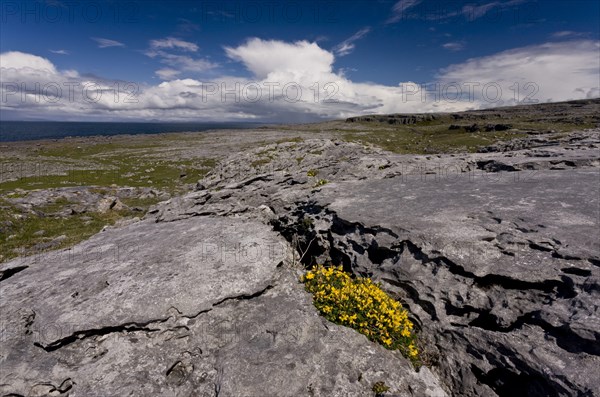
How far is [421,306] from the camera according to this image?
948 cm

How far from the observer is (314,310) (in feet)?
30.5

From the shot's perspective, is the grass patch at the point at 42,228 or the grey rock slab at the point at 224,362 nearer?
the grey rock slab at the point at 224,362

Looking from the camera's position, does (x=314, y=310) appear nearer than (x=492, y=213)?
Yes

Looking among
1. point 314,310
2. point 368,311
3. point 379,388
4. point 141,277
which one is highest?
point 141,277

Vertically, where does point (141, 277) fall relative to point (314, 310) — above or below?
above

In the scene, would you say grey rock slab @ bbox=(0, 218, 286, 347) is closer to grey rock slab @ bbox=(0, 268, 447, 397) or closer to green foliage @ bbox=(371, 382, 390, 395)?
grey rock slab @ bbox=(0, 268, 447, 397)

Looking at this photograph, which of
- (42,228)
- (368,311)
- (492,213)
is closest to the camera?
(368,311)

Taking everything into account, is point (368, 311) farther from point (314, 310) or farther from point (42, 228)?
point (42, 228)

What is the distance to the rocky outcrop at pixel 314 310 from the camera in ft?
24.3

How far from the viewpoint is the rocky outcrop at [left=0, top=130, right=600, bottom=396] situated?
7.40m

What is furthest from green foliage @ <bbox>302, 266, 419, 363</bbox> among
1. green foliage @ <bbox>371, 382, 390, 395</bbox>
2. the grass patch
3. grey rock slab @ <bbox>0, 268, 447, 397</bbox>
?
the grass patch

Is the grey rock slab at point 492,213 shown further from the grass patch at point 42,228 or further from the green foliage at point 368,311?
the grass patch at point 42,228

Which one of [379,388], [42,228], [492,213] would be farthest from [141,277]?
[42,228]

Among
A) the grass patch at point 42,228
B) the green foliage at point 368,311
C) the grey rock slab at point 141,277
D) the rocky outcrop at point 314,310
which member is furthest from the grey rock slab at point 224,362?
the grass patch at point 42,228
